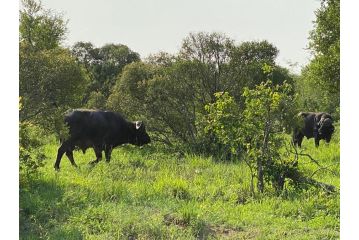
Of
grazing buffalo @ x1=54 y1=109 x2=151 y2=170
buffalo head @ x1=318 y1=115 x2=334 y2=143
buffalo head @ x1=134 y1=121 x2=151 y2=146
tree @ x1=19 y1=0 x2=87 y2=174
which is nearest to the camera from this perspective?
tree @ x1=19 y1=0 x2=87 y2=174

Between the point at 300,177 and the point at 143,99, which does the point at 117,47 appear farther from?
the point at 300,177

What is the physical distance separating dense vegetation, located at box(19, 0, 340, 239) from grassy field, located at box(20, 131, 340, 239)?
0.06 feet

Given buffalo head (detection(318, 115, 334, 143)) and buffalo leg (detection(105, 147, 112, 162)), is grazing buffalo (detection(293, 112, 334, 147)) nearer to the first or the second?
buffalo head (detection(318, 115, 334, 143))

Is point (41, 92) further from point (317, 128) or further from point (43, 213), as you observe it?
point (317, 128)

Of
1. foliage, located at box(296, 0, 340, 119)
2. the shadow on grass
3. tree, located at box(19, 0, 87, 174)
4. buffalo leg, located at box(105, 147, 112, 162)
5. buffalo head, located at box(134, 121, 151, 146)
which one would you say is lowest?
the shadow on grass

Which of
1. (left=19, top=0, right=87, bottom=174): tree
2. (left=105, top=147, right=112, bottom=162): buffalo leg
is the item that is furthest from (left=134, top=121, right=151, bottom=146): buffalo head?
(left=19, top=0, right=87, bottom=174): tree

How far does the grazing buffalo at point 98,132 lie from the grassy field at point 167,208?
2094mm

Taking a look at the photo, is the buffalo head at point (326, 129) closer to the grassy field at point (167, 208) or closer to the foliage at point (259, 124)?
the grassy field at point (167, 208)

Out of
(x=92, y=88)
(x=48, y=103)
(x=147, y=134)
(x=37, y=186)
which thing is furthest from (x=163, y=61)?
(x=92, y=88)

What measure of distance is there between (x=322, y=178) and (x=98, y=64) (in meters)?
21.1

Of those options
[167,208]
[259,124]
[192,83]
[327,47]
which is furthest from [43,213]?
[327,47]

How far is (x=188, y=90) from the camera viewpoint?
1433 centimetres

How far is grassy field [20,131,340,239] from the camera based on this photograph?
6145 mm

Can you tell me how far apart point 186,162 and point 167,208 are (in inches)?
194
